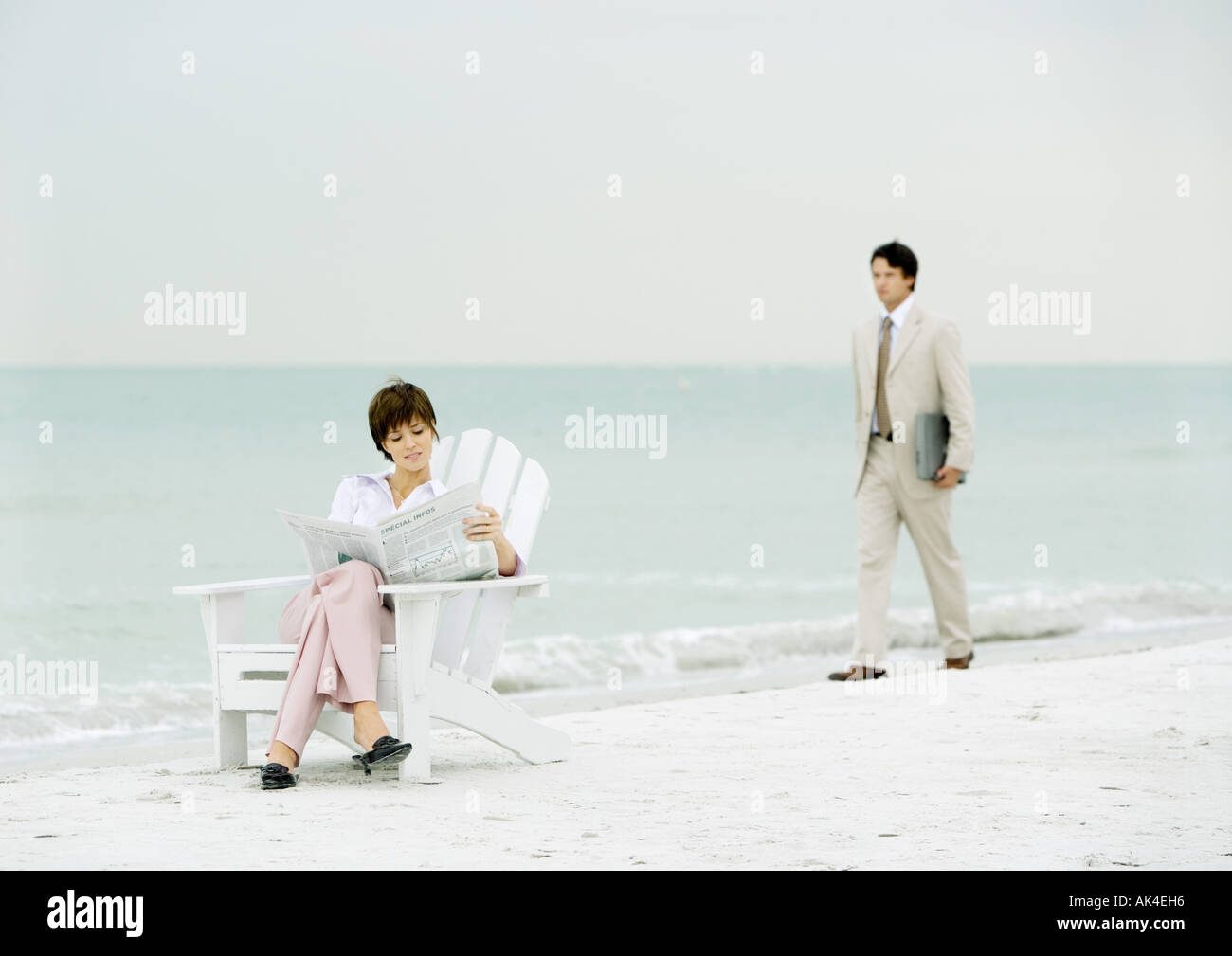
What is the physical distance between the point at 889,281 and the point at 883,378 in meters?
0.37

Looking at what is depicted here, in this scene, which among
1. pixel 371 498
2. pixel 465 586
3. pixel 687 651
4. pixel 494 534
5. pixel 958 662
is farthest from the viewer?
pixel 687 651

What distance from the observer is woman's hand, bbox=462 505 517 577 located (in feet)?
12.9

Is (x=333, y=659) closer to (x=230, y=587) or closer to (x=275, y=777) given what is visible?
(x=275, y=777)

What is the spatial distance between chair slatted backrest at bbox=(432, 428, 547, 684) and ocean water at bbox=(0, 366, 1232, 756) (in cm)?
210

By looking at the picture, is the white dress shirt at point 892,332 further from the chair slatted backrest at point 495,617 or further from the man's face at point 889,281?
the chair slatted backrest at point 495,617

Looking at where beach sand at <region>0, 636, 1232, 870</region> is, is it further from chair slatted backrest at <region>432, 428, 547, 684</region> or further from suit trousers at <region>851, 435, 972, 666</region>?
suit trousers at <region>851, 435, 972, 666</region>

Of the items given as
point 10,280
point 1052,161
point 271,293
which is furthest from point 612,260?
point 10,280

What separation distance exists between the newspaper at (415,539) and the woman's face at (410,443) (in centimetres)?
26

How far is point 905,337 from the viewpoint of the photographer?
19.0 ft

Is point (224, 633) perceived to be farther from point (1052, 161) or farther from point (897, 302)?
point (1052, 161)

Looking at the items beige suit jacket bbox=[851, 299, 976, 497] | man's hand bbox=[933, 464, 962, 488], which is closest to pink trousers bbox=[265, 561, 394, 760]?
beige suit jacket bbox=[851, 299, 976, 497]

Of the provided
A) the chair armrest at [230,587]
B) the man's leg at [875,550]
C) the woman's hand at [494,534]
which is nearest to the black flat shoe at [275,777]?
the chair armrest at [230,587]

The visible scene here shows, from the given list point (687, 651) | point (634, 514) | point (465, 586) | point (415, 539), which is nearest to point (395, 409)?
point (415, 539)

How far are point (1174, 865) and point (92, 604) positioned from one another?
9.31 m
